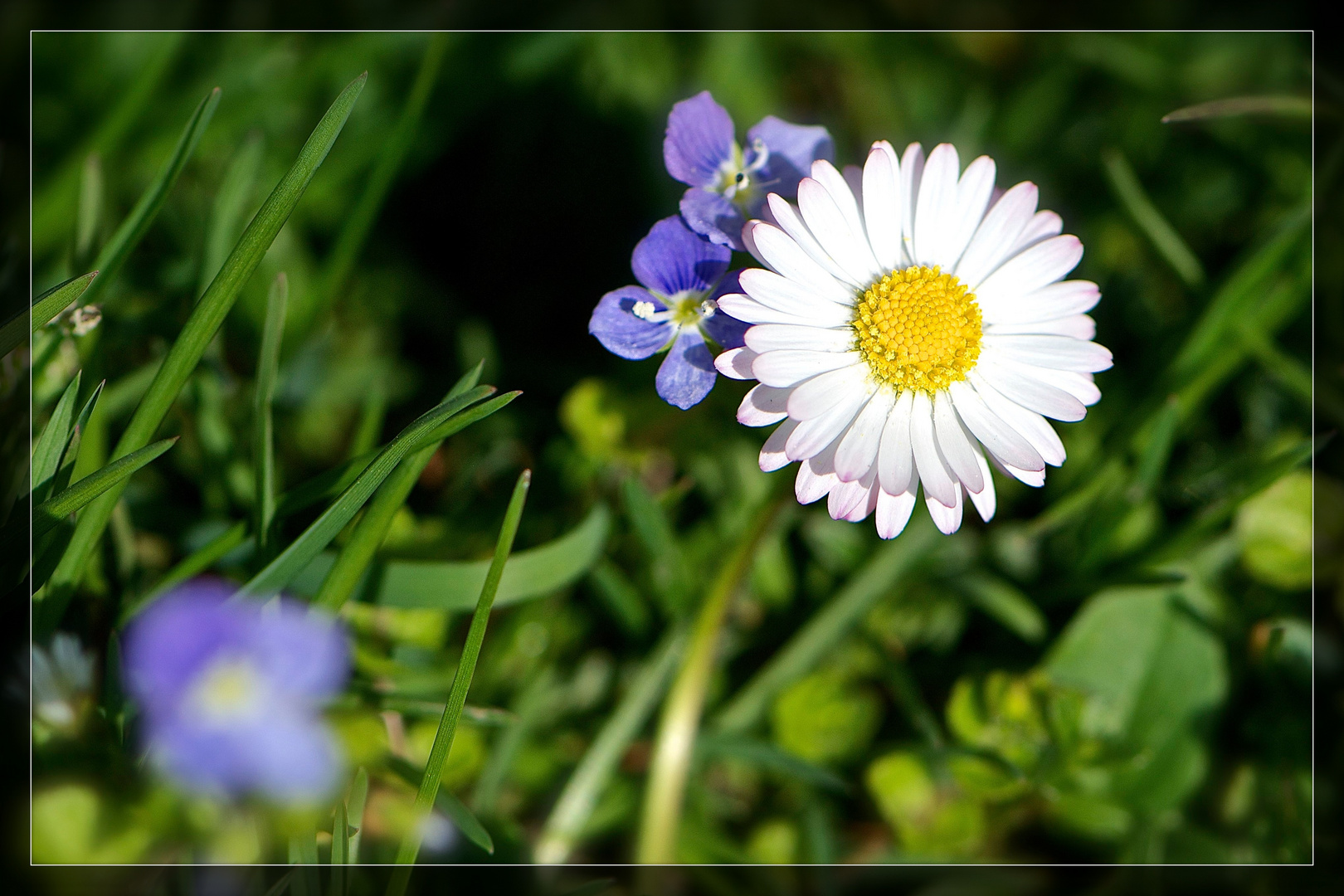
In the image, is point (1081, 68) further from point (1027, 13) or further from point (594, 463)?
point (594, 463)

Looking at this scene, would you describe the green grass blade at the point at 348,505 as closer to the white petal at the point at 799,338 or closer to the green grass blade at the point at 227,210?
the white petal at the point at 799,338

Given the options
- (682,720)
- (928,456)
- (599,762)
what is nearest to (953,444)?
(928,456)

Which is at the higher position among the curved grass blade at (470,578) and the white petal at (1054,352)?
the white petal at (1054,352)

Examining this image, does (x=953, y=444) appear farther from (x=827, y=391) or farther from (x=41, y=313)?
(x=41, y=313)


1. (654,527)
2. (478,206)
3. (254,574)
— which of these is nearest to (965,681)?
(654,527)

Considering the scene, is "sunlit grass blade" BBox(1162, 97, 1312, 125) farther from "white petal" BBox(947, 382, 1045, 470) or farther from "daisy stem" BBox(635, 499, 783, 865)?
"daisy stem" BBox(635, 499, 783, 865)

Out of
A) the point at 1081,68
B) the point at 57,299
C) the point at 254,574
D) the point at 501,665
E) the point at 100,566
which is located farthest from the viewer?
the point at 1081,68

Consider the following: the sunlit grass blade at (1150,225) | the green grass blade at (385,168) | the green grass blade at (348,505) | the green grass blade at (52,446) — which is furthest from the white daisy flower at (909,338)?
the green grass blade at (52,446)
